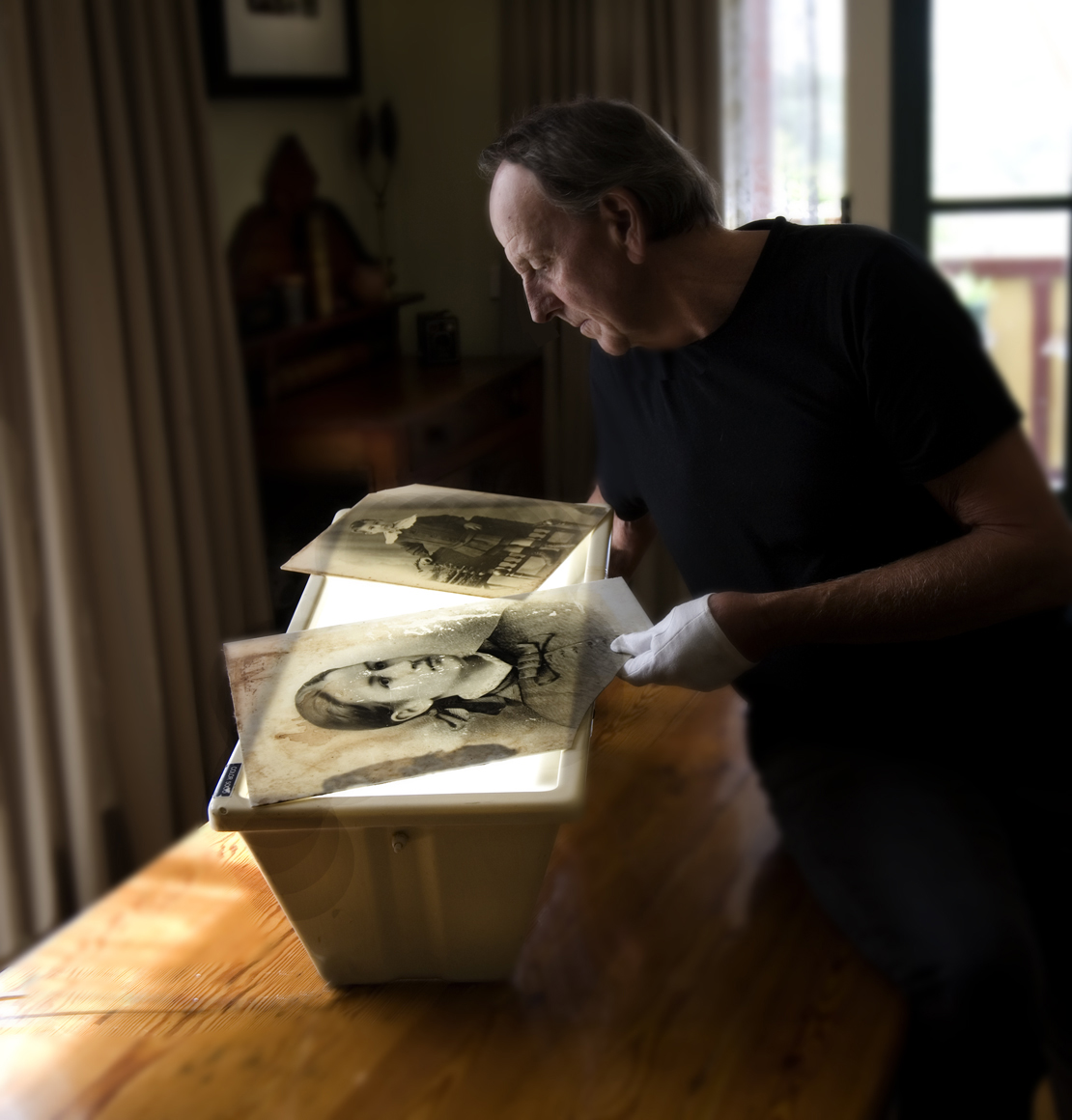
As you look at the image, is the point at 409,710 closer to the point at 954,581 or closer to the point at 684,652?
the point at 684,652

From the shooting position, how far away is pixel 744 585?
2.18 feet

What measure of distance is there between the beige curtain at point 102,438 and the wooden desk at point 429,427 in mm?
635

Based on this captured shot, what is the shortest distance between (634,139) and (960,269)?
559 mm

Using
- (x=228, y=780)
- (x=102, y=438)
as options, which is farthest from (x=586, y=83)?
(x=102, y=438)

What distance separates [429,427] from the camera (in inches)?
24.7

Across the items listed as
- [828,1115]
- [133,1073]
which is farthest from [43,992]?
[828,1115]

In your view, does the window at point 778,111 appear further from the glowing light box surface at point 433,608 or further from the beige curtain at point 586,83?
the glowing light box surface at point 433,608

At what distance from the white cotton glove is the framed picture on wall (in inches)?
14.7

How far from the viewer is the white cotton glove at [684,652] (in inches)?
25.4

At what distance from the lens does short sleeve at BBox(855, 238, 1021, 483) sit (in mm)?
624

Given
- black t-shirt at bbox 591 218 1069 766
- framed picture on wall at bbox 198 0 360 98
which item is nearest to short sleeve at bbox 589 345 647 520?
black t-shirt at bbox 591 218 1069 766

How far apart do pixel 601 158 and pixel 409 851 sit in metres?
0.40

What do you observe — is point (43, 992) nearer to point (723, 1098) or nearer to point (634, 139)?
point (723, 1098)

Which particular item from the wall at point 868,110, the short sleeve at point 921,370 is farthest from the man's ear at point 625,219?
the wall at point 868,110
